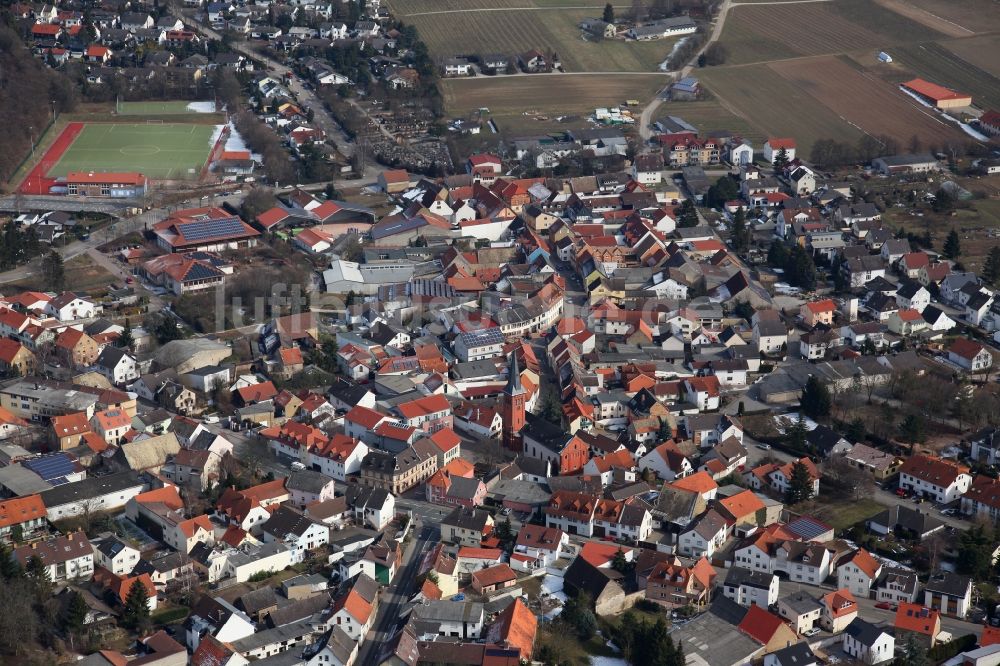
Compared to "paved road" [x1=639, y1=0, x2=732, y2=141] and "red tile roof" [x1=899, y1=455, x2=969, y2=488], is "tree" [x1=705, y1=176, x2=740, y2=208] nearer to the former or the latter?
"paved road" [x1=639, y1=0, x2=732, y2=141]

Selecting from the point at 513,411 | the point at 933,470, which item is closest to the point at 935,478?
the point at 933,470

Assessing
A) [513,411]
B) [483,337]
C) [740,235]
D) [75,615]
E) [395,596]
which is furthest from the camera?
[740,235]

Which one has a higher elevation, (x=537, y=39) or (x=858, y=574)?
(x=858, y=574)

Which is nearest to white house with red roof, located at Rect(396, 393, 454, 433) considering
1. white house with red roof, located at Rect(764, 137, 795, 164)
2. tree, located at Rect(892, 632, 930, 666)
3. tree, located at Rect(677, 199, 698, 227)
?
tree, located at Rect(892, 632, 930, 666)

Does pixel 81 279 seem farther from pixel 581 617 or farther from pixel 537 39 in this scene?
pixel 537 39

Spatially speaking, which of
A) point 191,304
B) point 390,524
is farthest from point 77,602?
point 191,304

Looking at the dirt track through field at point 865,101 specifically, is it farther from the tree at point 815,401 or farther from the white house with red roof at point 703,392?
the white house with red roof at point 703,392

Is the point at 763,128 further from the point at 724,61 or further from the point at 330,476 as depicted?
the point at 330,476
